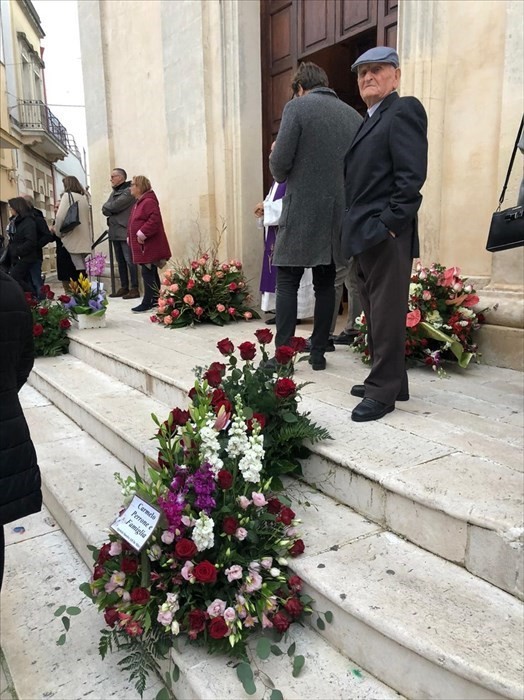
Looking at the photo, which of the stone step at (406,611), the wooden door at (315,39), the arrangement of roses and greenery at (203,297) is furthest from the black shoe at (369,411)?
the wooden door at (315,39)

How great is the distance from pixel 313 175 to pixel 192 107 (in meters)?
4.24

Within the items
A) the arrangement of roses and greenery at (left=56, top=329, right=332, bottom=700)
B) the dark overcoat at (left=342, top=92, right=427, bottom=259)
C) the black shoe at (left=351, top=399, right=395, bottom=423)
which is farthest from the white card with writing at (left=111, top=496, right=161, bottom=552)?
the dark overcoat at (left=342, top=92, right=427, bottom=259)

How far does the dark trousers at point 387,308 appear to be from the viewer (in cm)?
276

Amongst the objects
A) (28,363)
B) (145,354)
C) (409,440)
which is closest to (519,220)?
(409,440)

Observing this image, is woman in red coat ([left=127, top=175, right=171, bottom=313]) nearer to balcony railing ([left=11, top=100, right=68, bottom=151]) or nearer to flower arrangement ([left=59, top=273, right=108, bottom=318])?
flower arrangement ([left=59, top=273, right=108, bottom=318])

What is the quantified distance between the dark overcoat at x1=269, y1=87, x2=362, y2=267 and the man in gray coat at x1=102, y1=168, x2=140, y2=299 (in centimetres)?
502

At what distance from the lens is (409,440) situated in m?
2.55

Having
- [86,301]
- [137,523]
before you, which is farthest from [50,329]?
[137,523]

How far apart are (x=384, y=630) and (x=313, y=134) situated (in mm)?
2899

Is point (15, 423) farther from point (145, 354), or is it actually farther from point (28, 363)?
point (145, 354)

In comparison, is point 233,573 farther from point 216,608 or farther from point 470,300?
point 470,300

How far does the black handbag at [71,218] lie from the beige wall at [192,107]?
1225 mm

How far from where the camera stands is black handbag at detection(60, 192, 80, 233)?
8102 mm

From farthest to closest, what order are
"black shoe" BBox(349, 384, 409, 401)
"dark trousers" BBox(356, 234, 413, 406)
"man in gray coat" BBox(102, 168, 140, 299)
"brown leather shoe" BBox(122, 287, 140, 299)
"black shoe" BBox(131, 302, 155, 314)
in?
"brown leather shoe" BBox(122, 287, 140, 299), "man in gray coat" BBox(102, 168, 140, 299), "black shoe" BBox(131, 302, 155, 314), "black shoe" BBox(349, 384, 409, 401), "dark trousers" BBox(356, 234, 413, 406)
